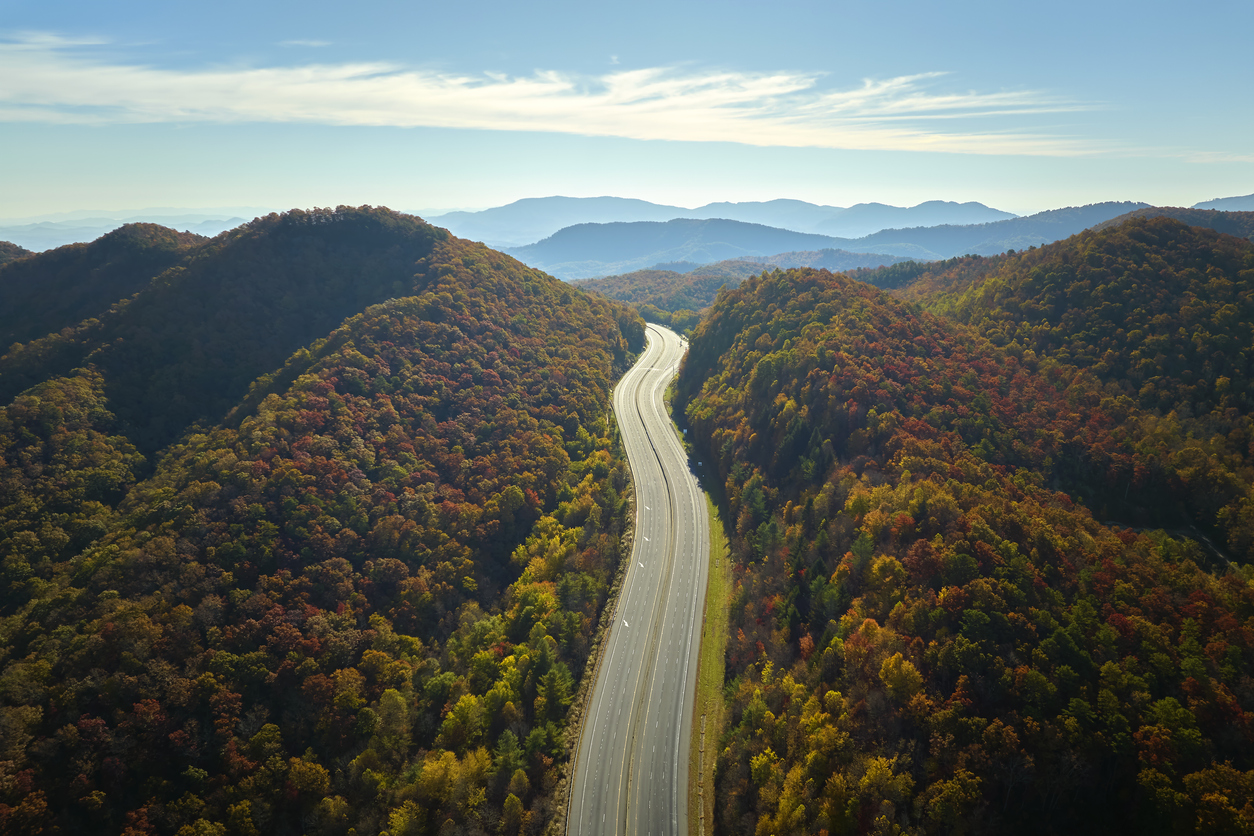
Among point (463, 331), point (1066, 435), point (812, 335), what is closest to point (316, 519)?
point (463, 331)

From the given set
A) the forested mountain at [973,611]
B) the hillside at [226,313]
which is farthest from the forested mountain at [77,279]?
the forested mountain at [973,611]

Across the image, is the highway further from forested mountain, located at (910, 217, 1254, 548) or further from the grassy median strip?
forested mountain, located at (910, 217, 1254, 548)

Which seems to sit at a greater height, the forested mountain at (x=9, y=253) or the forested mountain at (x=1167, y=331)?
the forested mountain at (x=9, y=253)

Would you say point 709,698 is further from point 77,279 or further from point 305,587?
point 77,279

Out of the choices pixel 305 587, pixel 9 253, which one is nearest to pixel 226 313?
pixel 305 587

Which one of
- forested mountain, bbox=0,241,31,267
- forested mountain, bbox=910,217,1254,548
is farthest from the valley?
forested mountain, bbox=0,241,31,267

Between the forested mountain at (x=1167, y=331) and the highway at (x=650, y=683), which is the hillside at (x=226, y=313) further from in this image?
the forested mountain at (x=1167, y=331)

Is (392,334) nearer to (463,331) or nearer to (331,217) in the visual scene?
(463,331)
